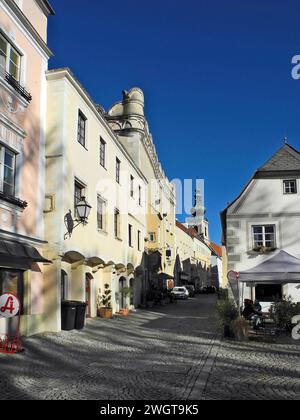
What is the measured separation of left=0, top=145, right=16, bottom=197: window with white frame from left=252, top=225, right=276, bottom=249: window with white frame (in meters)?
12.1

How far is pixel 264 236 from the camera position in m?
21.1

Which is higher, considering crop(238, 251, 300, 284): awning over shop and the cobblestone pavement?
crop(238, 251, 300, 284): awning over shop

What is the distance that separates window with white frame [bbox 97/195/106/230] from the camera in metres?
20.8

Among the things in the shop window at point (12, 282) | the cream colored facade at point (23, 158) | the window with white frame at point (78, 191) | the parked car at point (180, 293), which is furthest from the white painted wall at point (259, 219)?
the parked car at point (180, 293)

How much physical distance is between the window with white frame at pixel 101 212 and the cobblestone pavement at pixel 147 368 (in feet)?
24.3

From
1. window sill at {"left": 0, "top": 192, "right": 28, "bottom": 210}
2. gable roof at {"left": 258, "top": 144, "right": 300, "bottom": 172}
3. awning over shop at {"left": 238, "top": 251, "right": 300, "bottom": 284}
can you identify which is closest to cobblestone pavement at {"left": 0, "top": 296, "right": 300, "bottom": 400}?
awning over shop at {"left": 238, "top": 251, "right": 300, "bottom": 284}

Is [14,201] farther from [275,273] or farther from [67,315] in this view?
[275,273]

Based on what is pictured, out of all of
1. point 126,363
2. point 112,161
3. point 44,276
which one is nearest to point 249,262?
point 112,161

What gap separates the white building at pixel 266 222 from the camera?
20.6m

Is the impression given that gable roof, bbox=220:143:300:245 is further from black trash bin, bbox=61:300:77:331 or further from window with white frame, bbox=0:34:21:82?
window with white frame, bbox=0:34:21:82

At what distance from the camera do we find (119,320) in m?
19.7

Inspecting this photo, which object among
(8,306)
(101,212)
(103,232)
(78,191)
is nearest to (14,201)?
(8,306)

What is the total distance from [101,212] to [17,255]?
8.98 meters

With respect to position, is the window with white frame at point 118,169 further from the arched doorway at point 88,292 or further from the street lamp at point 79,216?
the street lamp at point 79,216
